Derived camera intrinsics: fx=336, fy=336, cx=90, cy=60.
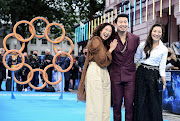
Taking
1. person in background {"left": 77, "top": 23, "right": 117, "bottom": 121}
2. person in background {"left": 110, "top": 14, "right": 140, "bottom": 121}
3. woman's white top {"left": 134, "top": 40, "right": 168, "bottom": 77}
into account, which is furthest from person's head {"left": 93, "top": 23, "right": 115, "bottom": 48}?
woman's white top {"left": 134, "top": 40, "right": 168, "bottom": 77}

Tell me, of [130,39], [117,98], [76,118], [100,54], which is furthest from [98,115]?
[76,118]

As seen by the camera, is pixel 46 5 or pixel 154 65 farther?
pixel 46 5

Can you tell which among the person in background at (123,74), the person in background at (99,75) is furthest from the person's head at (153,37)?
the person in background at (99,75)

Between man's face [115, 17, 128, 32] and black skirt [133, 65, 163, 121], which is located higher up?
man's face [115, 17, 128, 32]

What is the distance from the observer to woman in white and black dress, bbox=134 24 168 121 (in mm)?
5457

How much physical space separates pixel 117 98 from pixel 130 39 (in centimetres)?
99

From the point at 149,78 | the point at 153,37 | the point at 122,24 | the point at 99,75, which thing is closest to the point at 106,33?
the point at 122,24

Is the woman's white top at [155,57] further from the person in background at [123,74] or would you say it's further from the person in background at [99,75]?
the person in background at [99,75]

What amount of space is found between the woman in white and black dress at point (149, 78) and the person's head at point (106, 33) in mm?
512

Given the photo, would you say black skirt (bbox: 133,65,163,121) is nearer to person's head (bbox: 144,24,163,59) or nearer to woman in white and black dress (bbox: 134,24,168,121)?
woman in white and black dress (bbox: 134,24,168,121)

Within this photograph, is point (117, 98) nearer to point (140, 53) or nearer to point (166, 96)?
point (140, 53)

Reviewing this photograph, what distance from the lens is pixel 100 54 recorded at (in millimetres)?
5344

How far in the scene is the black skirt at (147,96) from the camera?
545 centimetres

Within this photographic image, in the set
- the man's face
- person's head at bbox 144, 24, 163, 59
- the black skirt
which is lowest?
the black skirt
